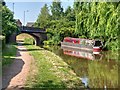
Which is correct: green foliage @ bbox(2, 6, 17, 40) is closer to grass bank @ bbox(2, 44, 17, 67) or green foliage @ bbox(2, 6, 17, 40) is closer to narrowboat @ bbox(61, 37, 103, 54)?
grass bank @ bbox(2, 44, 17, 67)

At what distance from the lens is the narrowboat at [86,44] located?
3703 centimetres

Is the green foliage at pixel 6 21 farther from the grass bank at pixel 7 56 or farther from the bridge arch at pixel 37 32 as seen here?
the bridge arch at pixel 37 32

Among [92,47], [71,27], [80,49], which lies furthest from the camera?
[71,27]

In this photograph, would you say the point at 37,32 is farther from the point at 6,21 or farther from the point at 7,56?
the point at 7,56

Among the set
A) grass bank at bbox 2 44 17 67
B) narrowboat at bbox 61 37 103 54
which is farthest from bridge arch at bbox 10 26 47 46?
grass bank at bbox 2 44 17 67

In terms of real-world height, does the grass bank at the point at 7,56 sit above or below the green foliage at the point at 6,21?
below

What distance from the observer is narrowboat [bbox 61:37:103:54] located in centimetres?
3703

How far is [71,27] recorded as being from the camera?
185 feet

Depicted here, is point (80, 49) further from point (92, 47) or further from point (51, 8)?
point (51, 8)

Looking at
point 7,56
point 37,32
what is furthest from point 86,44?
point 37,32

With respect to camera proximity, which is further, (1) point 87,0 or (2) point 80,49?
(2) point 80,49

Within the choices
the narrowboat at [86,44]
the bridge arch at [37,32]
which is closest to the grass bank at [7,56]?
the narrowboat at [86,44]

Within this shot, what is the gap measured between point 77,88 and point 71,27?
45050mm

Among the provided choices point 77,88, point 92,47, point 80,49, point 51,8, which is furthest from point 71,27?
point 77,88
